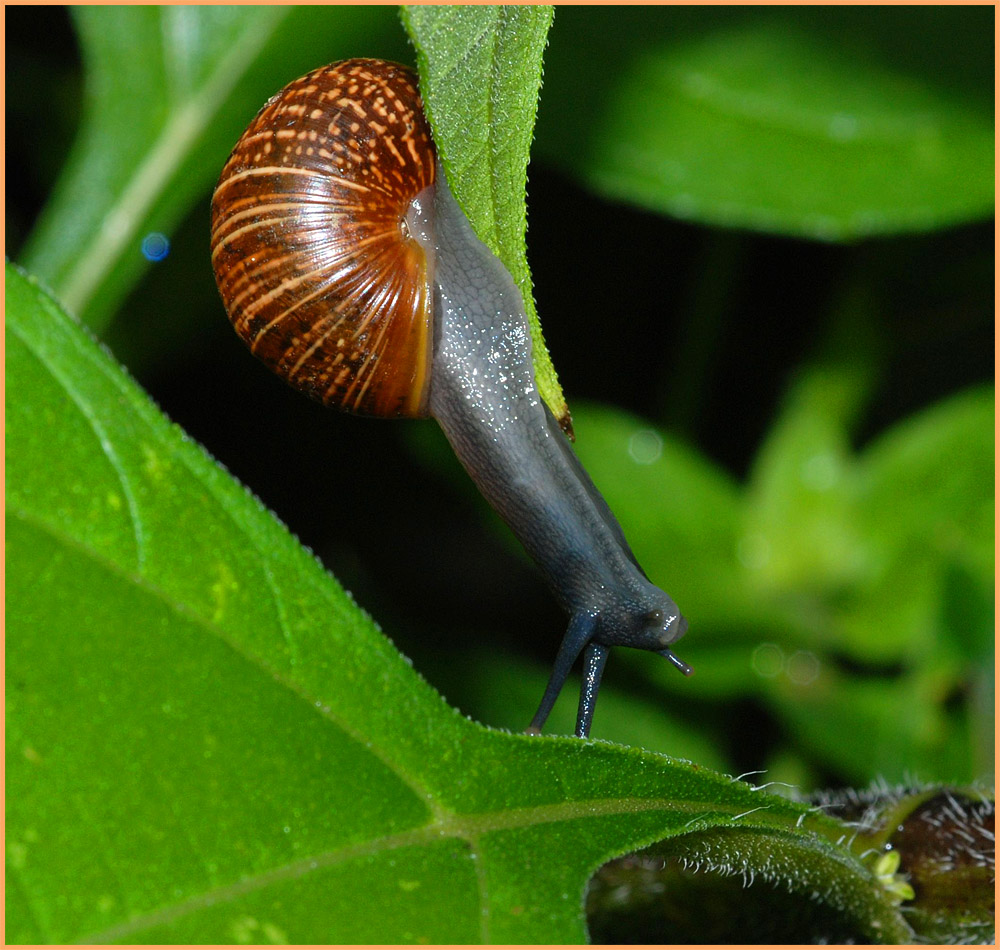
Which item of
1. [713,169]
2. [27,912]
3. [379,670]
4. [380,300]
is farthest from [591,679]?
[713,169]

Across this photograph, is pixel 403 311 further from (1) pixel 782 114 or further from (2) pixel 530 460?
(1) pixel 782 114

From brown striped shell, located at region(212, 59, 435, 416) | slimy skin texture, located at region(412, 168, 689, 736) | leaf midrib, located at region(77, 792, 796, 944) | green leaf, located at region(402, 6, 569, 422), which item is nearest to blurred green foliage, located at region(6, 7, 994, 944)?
slimy skin texture, located at region(412, 168, 689, 736)

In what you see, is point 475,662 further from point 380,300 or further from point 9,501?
point 9,501

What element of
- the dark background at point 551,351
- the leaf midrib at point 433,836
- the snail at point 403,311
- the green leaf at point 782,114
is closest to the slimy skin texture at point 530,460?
the snail at point 403,311

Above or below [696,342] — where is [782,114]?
above

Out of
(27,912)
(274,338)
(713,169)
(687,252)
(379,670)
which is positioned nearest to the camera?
(27,912)

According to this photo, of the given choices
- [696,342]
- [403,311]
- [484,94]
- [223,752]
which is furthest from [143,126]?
[223,752]
